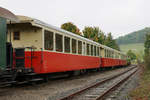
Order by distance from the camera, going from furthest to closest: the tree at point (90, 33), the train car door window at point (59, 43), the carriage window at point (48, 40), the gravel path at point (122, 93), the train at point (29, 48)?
the tree at point (90, 33)
the train car door window at point (59, 43)
the carriage window at point (48, 40)
the train at point (29, 48)
the gravel path at point (122, 93)

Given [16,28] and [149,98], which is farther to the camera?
[16,28]

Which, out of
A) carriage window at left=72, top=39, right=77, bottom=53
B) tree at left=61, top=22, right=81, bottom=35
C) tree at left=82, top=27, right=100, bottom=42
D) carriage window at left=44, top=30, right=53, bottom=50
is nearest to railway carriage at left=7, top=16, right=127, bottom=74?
carriage window at left=44, top=30, right=53, bottom=50

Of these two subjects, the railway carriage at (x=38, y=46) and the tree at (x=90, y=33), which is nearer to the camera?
the railway carriage at (x=38, y=46)

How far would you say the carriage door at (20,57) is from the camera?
9305 millimetres

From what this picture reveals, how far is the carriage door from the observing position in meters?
9.30

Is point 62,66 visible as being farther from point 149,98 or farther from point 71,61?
point 149,98

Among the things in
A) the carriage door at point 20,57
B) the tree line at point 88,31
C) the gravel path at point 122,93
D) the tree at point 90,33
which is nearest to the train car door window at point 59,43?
the carriage door at point 20,57

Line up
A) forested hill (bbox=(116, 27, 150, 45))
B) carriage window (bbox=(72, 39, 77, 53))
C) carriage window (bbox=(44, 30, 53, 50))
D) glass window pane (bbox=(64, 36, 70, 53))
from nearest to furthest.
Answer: carriage window (bbox=(44, 30, 53, 50)) → glass window pane (bbox=(64, 36, 70, 53)) → carriage window (bbox=(72, 39, 77, 53)) → forested hill (bbox=(116, 27, 150, 45))

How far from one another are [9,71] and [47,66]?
2.29 metres

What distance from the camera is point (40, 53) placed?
374 inches

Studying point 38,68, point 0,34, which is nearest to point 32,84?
point 38,68

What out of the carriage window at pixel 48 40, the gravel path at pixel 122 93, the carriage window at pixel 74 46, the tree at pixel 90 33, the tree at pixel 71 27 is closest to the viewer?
the gravel path at pixel 122 93

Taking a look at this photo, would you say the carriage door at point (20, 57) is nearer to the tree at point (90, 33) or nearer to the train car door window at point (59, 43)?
the train car door window at point (59, 43)

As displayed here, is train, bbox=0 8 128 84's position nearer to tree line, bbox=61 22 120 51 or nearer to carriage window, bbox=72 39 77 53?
carriage window, bbox=72 39 77 53
